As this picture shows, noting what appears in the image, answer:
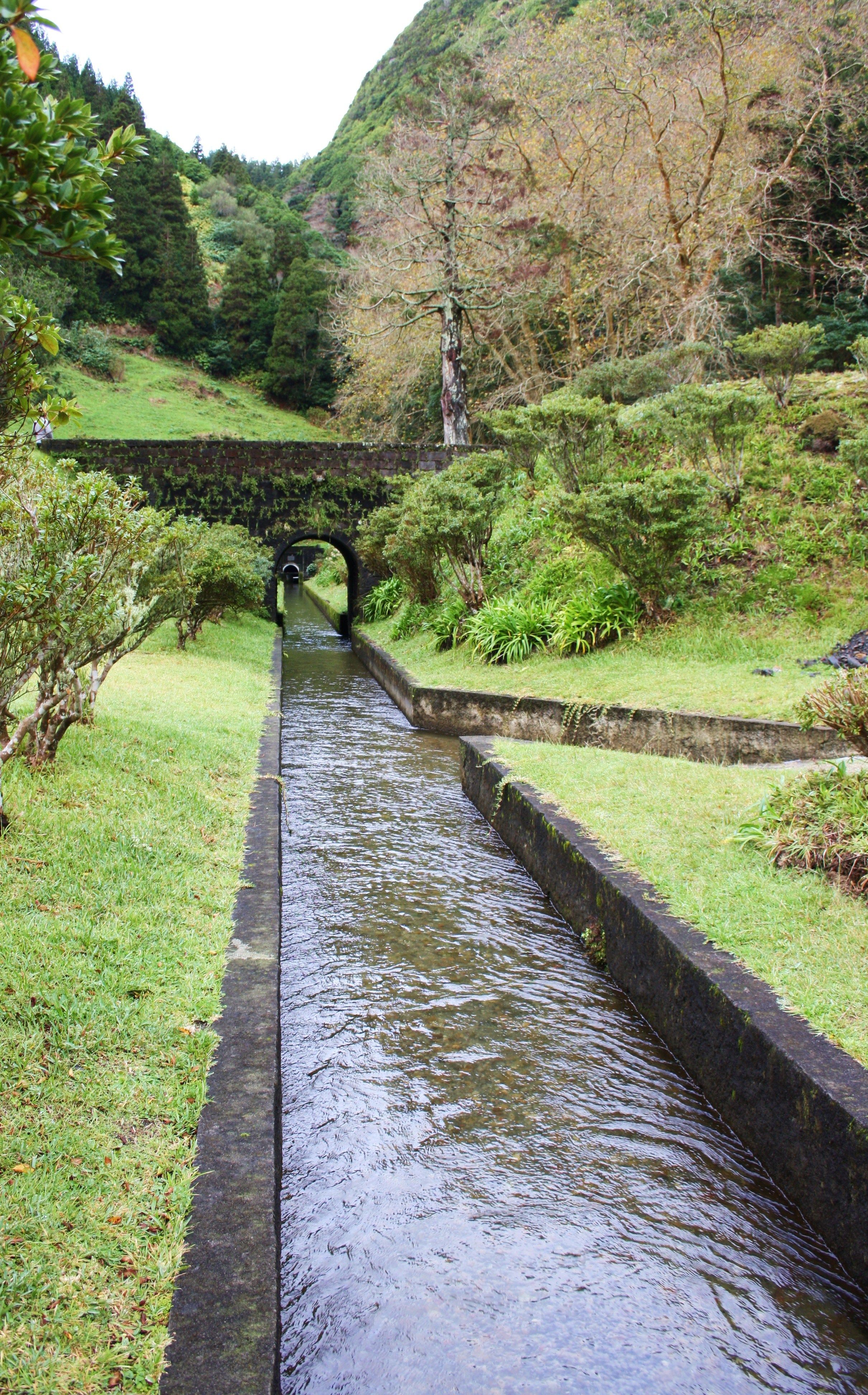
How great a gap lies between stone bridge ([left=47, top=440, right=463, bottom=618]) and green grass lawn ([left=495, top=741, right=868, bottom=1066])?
13888 mm

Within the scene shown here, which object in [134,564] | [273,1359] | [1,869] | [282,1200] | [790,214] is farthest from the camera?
[790,214]

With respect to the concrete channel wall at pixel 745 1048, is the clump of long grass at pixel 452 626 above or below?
above

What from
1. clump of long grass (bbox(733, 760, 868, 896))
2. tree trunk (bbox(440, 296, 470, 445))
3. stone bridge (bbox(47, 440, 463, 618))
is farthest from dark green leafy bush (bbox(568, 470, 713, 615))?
tree trunk (bbox(440, 296, 470, 445))

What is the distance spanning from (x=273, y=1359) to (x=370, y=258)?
79.9 feet

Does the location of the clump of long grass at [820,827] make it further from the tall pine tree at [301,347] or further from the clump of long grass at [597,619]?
the tall pine tree at [301,347]

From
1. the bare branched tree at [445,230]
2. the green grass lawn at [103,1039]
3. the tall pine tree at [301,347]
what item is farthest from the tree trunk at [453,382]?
the tall pine tree at [301,347]

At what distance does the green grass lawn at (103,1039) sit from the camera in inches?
78.6

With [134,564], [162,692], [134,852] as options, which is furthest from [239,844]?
[162,692]

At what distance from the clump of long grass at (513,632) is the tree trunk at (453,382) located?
38.5 ft

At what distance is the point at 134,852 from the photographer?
4672 mm

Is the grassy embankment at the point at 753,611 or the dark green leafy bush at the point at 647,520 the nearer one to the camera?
the grassy embankment at the point at 753,611

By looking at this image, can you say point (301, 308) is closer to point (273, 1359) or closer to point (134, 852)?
point (134, 852)

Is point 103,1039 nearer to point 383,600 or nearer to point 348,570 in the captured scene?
point 383,600

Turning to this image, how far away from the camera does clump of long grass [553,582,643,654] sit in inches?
426
